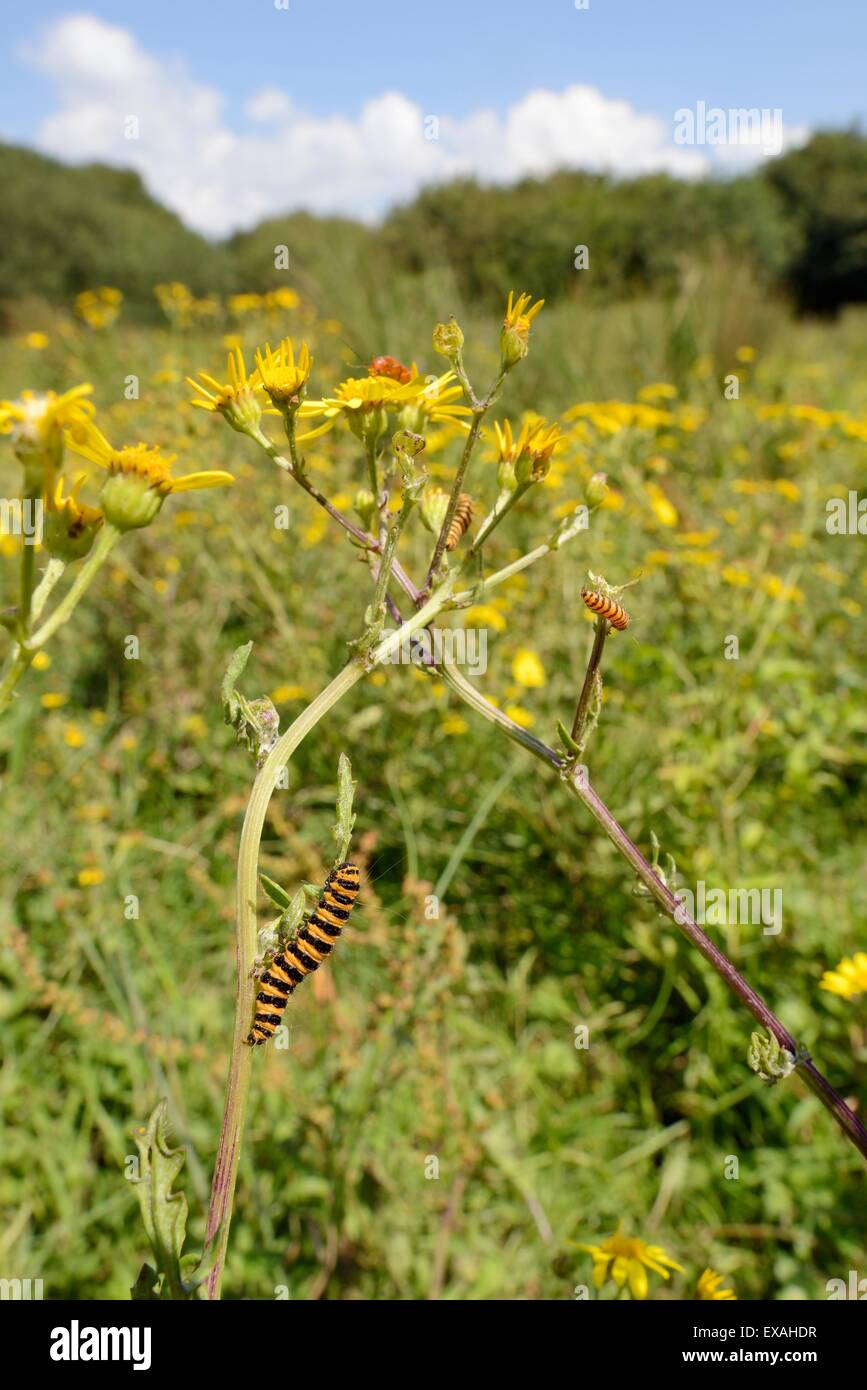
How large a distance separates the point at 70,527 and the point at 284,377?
0.86ft

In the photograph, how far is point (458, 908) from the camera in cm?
263

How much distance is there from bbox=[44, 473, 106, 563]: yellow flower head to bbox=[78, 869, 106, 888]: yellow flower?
1.98m

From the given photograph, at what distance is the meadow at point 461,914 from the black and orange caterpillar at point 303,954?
302 mm

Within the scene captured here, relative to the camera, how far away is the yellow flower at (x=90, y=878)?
247cm

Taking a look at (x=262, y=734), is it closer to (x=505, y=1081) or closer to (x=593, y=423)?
(x=505, y=1081)

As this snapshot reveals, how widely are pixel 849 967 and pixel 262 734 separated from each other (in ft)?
3.52

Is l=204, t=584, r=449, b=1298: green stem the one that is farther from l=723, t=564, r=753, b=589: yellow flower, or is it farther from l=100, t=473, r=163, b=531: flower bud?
l=723, t=564, r=753, b=589: yellow flower

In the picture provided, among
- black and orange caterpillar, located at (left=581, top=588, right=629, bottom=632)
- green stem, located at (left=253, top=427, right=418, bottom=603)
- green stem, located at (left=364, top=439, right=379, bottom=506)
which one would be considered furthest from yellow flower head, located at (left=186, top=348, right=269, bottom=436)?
black and orange caterpillar, located at (left=581, top=588, right=629, bottom=632)

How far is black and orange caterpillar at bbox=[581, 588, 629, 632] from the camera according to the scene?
2.56ft

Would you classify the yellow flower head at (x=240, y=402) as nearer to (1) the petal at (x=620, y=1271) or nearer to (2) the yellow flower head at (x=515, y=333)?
(2) the yellow flower head at (x=515, y=333)

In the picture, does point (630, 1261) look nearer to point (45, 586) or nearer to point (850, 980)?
point (850, 980)

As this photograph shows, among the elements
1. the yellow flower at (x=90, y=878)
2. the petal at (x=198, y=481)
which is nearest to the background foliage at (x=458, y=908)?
the yellow flower at (x=90, y=878)

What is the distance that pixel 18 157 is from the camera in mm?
22469
